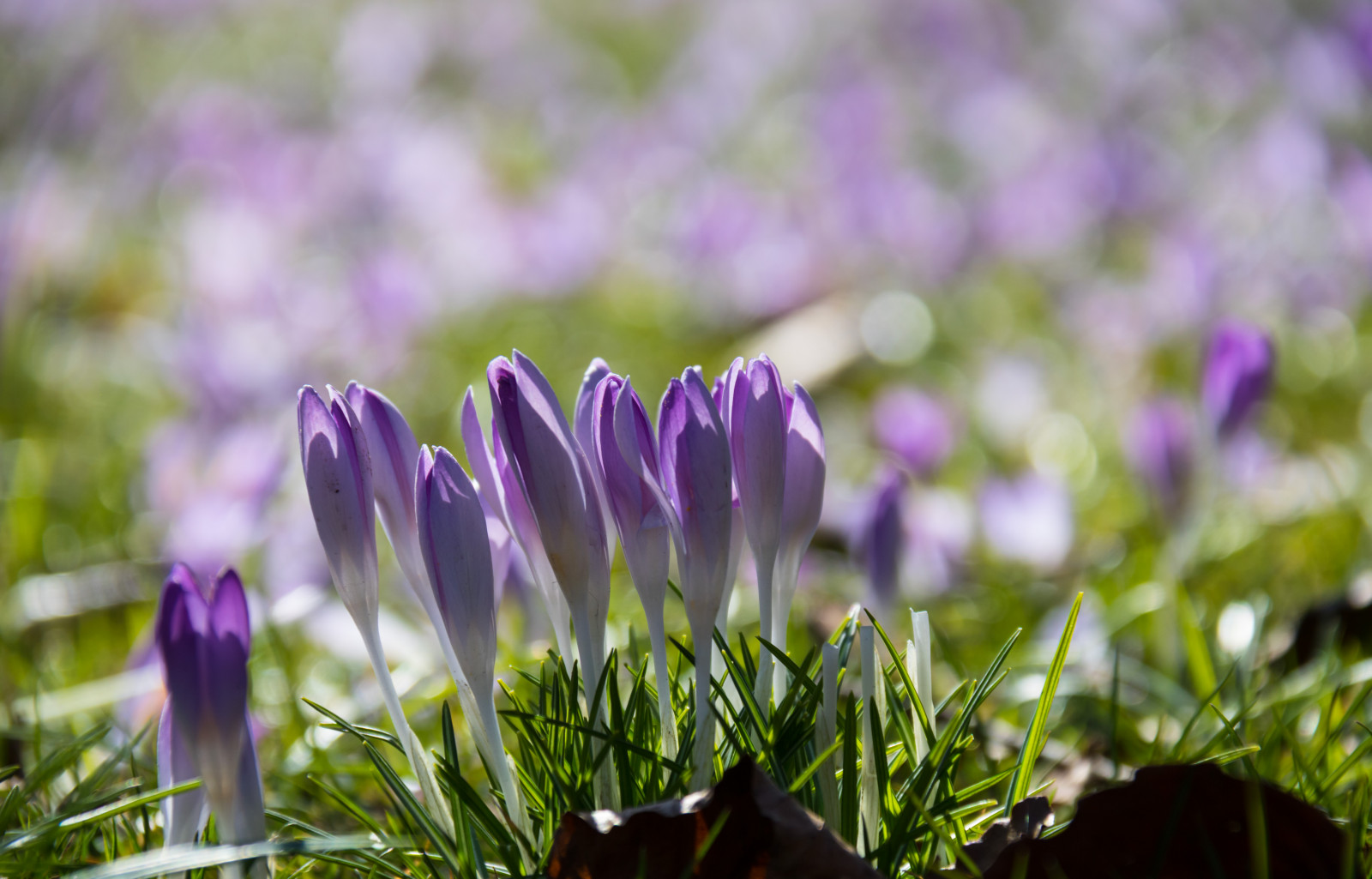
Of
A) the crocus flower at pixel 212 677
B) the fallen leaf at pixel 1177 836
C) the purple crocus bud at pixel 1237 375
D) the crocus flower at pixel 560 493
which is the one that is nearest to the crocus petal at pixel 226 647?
the crocus flower at pixel 212 677

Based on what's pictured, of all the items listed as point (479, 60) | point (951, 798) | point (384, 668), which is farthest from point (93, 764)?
point (479, 60)

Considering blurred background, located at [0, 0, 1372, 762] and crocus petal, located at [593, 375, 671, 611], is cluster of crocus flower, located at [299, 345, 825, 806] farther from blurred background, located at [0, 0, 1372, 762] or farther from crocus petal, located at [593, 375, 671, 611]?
blurred background, located at [0, 0, 1372, 762]

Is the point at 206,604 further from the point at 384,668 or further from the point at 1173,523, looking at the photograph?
the point at 1173,523

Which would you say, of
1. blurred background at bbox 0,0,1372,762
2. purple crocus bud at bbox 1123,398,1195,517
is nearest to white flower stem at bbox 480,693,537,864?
blurred background at bbox 0,0,1372,762

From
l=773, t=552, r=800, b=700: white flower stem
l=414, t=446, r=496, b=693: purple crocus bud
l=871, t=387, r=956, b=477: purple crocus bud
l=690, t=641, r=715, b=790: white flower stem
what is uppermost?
l=871, t=387, r=956, b=477: purple crocus bud

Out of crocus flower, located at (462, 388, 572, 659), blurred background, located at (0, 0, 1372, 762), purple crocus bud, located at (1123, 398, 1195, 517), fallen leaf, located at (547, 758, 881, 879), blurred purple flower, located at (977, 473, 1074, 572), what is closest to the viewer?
fallen leaf, located at (547, 758, 881, 879)

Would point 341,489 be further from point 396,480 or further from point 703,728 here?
point 703,728

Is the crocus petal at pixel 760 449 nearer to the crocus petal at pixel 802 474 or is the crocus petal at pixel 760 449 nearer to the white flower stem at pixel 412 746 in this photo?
the crocus petal at pixel 802 474
